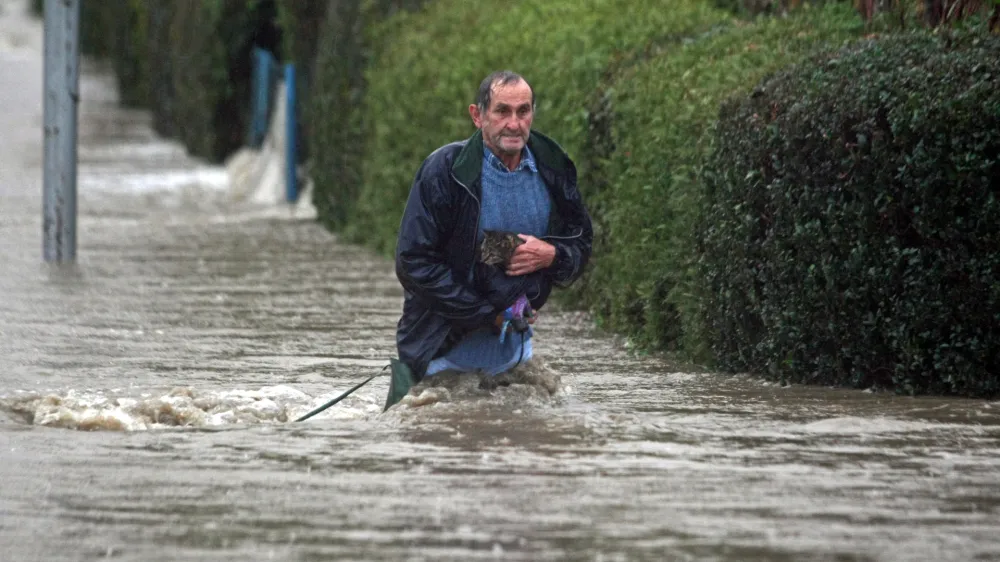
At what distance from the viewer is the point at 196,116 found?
99.8ft

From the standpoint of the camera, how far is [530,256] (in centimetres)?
739

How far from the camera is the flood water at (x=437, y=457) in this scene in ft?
18.0

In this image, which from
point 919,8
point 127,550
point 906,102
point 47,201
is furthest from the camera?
point 47,201

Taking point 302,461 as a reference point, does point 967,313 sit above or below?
above

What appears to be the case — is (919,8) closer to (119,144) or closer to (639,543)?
(639,543)

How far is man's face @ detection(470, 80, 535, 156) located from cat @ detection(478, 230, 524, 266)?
362 millimetres

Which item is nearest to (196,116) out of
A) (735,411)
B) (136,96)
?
(136,96)

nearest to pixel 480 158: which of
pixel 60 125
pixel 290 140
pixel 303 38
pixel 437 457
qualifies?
pixel 437 457

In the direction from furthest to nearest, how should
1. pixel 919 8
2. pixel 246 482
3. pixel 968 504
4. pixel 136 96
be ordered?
pixel 136 96
pixel 919 8
pixel 246 482
pixel 968 504

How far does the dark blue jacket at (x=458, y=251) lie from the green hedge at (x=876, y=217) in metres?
1.31

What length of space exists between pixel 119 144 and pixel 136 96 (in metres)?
7.70

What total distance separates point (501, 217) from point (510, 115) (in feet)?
1.47

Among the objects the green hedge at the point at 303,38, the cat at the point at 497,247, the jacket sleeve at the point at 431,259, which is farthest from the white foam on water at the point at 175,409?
the green hedge at the point at 303,38

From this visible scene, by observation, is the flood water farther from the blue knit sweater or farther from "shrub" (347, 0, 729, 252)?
"shrub" (347, 0, 729, 252)
